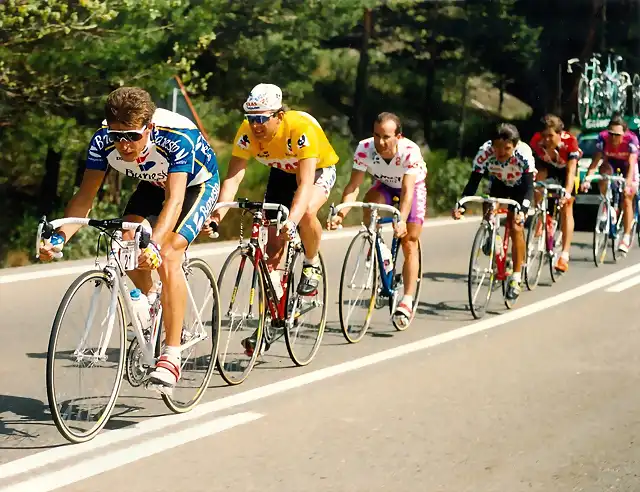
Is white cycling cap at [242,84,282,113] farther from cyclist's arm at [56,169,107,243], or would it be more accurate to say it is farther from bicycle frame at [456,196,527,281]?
bicycle frame at [456,196,527,281]

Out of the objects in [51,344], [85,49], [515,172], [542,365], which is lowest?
[542,365]

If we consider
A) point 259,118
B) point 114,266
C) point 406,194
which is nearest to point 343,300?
point 406,194

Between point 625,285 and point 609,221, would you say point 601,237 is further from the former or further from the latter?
point 625,285

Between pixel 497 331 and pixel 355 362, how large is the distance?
6.53 feet

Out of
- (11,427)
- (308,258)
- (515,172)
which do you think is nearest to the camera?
(11,427)

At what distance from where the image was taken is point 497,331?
10195mm

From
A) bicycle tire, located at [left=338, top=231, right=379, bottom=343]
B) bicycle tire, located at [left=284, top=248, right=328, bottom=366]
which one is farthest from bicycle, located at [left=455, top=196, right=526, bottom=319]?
bicycle tire, located at [left=284, top=248, right=328, bottom=366]

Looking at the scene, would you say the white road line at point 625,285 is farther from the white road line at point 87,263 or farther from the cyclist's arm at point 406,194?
the white road line at point 87,263

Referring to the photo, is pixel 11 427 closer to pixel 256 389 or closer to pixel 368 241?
pixel 256 389

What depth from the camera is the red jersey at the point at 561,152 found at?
13.4 metres

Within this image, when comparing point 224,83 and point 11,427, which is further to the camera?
point 224,83

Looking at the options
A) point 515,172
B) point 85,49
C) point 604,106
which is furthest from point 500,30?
point 515,172

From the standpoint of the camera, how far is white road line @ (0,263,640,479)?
229 inches

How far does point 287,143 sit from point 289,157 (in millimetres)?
115
